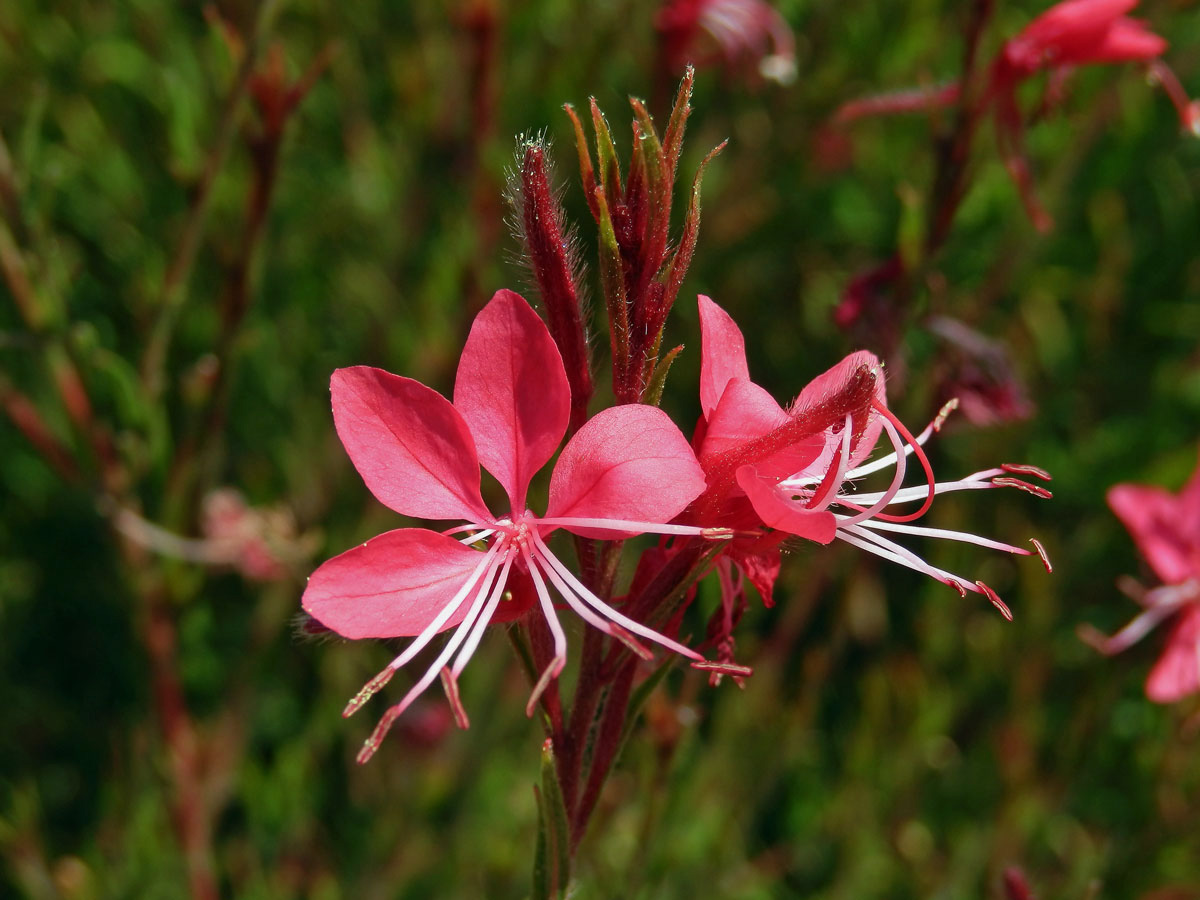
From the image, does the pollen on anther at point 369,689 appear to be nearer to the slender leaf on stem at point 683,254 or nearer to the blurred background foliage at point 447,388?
the slender leaf on stem at point 683,254

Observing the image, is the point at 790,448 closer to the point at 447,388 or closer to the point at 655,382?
the point at 655,382

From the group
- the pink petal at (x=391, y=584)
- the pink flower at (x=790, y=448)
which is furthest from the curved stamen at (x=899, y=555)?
the pink petal at (x=391, y=584)

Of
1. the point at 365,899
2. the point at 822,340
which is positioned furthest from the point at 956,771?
the point at 365,899

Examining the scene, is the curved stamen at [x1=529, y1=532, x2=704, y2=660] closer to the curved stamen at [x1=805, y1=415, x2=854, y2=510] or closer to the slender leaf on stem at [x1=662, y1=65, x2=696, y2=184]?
the curved stamen at [x1=805, y1=415, x2=854, y2=510]

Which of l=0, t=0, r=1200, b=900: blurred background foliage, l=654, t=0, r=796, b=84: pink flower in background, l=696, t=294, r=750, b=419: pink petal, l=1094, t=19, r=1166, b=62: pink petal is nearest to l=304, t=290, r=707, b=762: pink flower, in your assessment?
l=696, t=294, r=750, b=419: pink petal

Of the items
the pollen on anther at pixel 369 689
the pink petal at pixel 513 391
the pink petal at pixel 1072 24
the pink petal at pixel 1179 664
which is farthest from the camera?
the pink petal at pixel 1179 664

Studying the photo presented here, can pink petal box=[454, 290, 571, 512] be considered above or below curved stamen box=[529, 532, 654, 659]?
above

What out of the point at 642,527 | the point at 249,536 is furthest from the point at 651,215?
the point at 249,536
